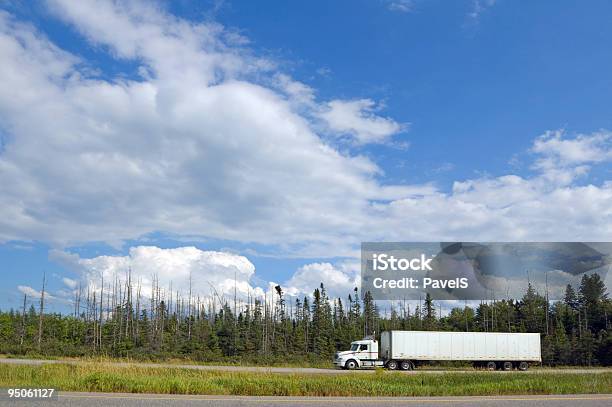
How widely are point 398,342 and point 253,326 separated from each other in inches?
1926

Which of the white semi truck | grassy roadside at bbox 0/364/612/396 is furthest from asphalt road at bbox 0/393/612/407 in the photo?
the white semi truck

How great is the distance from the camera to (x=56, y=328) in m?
91.2

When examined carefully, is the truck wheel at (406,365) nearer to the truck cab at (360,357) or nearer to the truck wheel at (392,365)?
the truck wheel at (392,365)

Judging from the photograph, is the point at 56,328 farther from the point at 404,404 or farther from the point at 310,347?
the point at 404,404

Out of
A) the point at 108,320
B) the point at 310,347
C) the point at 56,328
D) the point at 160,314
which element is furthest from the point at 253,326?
the point at 56,328

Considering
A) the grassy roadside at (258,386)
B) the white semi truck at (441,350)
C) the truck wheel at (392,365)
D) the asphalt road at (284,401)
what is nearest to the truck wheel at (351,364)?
the white semi truck at (441,350)

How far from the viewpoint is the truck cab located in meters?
42.6

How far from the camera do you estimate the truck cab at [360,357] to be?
140 feet

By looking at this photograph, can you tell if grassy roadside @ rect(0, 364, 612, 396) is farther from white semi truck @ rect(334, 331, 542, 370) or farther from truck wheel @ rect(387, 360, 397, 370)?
truck wheel @ rect(387, 360, 397, 370)

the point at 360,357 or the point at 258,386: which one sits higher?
the point at 258,386

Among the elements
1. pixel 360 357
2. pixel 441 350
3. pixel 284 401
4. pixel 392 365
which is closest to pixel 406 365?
pixel 392 365

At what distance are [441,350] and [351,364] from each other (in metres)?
7.84

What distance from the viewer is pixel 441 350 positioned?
4453cm

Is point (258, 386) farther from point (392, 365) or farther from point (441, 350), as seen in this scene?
point (441, 350)
